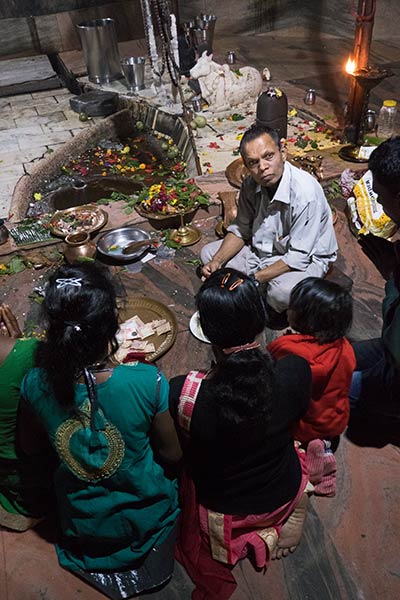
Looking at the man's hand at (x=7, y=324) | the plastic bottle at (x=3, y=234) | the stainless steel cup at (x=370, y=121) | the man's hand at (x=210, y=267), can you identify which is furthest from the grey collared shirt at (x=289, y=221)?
the stainless steel cup at (x=370, y=121)

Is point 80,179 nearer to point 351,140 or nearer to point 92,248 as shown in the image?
point 92,248

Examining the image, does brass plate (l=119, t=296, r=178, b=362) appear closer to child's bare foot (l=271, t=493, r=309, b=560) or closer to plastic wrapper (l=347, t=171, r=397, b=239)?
child's bare foot (l=271, t=493, r=309, b=560)

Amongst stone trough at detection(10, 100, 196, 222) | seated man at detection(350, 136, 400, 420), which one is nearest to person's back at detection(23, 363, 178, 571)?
seated man at detection(350, 136, 400, 420)

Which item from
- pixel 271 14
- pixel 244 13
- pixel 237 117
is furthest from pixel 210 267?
pixel 271 14

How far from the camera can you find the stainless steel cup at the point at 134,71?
8383mm

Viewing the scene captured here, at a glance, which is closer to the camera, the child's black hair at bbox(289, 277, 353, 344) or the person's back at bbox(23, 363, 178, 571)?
the person's back at bbox(23, 363, 178, 571)

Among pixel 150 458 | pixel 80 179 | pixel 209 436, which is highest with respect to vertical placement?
pixel 209 436

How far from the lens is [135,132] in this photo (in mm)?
8398

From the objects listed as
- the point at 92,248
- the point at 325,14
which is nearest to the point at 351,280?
the point at 92,248

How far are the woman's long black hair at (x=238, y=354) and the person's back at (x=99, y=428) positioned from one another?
0.28 metres

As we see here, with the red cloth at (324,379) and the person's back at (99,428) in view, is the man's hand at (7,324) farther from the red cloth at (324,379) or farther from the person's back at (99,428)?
the red cloth at (324,379)

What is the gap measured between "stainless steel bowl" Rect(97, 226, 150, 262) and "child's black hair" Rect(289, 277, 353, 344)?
91.0 inches

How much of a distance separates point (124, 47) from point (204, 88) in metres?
4.18

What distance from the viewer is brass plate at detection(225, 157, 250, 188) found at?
5501 millimetres
